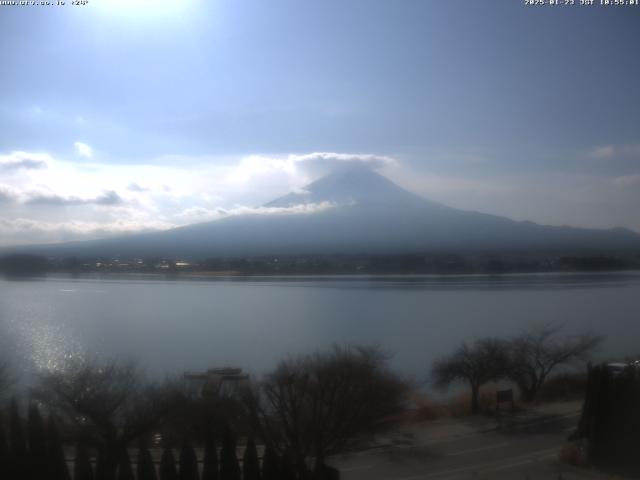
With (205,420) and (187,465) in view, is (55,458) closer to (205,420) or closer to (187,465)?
(187,465)

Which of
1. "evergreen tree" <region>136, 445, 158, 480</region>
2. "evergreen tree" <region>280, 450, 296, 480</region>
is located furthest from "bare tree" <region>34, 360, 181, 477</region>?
"evergreen tree" <region>280, 450, 296, 480</region>

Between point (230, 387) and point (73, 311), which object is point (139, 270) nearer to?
point (73, 311)

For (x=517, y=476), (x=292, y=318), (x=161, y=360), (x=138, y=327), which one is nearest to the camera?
(x=517, y=476)

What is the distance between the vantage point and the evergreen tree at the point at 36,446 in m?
5.07

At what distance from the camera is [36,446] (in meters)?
5.17

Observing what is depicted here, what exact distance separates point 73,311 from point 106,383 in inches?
215

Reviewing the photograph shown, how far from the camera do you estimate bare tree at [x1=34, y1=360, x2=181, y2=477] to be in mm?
5734

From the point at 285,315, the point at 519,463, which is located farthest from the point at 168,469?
the point at 285,315

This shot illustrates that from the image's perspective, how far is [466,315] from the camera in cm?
1266

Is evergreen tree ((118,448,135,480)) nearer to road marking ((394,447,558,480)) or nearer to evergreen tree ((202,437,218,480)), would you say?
evergreen tree ((202,437,218,480))

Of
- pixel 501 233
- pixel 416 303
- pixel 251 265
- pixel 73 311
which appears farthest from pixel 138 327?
pixel 501 233

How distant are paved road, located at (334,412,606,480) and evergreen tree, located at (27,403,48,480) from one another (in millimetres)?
2886

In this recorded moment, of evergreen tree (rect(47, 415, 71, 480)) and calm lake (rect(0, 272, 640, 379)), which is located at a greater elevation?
calm lake (rect(0, 272, 640, 379))

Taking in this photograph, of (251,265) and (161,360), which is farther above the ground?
(251,265)
